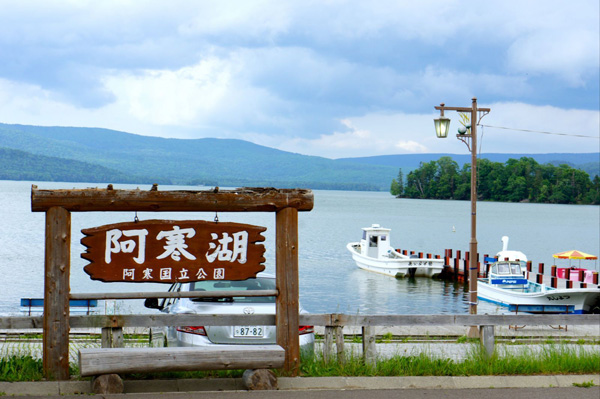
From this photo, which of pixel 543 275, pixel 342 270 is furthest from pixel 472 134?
pixel 342 270

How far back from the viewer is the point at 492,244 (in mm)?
88938

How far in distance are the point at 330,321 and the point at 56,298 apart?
3.04m

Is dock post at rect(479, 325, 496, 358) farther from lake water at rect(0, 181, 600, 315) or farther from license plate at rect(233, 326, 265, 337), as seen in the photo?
lake water at rect(0, 181, 600, 315)

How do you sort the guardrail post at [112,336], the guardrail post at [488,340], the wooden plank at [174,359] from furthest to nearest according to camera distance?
the guardrail post at [488,340]
the guardrail post at [112,336]
the wooden plank at [174,359]

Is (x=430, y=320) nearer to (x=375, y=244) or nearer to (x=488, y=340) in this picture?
(x=488, y=340)

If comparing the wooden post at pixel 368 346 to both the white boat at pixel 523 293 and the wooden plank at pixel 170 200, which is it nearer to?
the wooden plank at pixel 170 200

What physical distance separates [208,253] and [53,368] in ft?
6.83

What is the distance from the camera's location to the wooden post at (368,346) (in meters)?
9.04

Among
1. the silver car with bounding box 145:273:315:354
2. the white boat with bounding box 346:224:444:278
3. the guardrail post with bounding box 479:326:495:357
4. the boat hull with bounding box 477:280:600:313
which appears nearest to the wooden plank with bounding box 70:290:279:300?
the silver car with bounding box 145:273:315:354

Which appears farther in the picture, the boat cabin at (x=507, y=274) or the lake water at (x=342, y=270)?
the lake water at (x=342, y=270)

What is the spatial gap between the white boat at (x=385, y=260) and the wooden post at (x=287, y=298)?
38683mm

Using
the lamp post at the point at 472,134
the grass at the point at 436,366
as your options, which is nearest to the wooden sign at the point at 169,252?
the grass at the point at 436,366

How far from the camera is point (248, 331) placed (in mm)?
9500

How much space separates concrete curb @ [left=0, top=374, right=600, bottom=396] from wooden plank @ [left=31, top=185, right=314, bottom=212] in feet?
6.14
